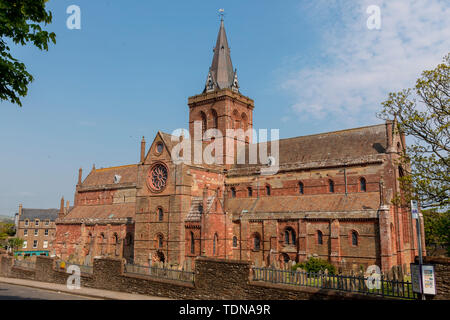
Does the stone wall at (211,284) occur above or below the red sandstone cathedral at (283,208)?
below

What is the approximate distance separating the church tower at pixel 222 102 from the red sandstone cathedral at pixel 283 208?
1.01 m

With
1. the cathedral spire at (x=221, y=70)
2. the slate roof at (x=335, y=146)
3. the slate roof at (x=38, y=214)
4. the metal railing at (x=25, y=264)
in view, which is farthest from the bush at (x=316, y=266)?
the slate roof at (x=38, y=214)

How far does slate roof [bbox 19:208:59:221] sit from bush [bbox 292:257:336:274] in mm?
64761

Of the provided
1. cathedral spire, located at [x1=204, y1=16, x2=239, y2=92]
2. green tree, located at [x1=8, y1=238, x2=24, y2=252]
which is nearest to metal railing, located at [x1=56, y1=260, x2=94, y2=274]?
cathedral spire, located at [x1=204, y1=16, x2=239, y2=92]

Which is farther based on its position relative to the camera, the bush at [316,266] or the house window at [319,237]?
the house window at [319,237]

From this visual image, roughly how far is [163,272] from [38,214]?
2669 inches

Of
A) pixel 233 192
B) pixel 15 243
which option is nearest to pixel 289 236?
pixel 233 192

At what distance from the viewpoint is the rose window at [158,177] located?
3605 cm

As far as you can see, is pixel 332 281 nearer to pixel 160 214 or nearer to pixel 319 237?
pixel 319 237

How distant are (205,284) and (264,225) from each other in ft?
55.1

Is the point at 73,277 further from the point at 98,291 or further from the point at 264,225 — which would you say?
the point at 264,225

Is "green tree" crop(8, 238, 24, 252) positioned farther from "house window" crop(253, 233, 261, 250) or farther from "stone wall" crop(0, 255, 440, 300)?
"house window" crop(253, 233, 261, 250)

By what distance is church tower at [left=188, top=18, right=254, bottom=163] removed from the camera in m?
45.0

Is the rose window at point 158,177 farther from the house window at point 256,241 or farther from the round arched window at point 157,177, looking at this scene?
the house window at point 256,241
